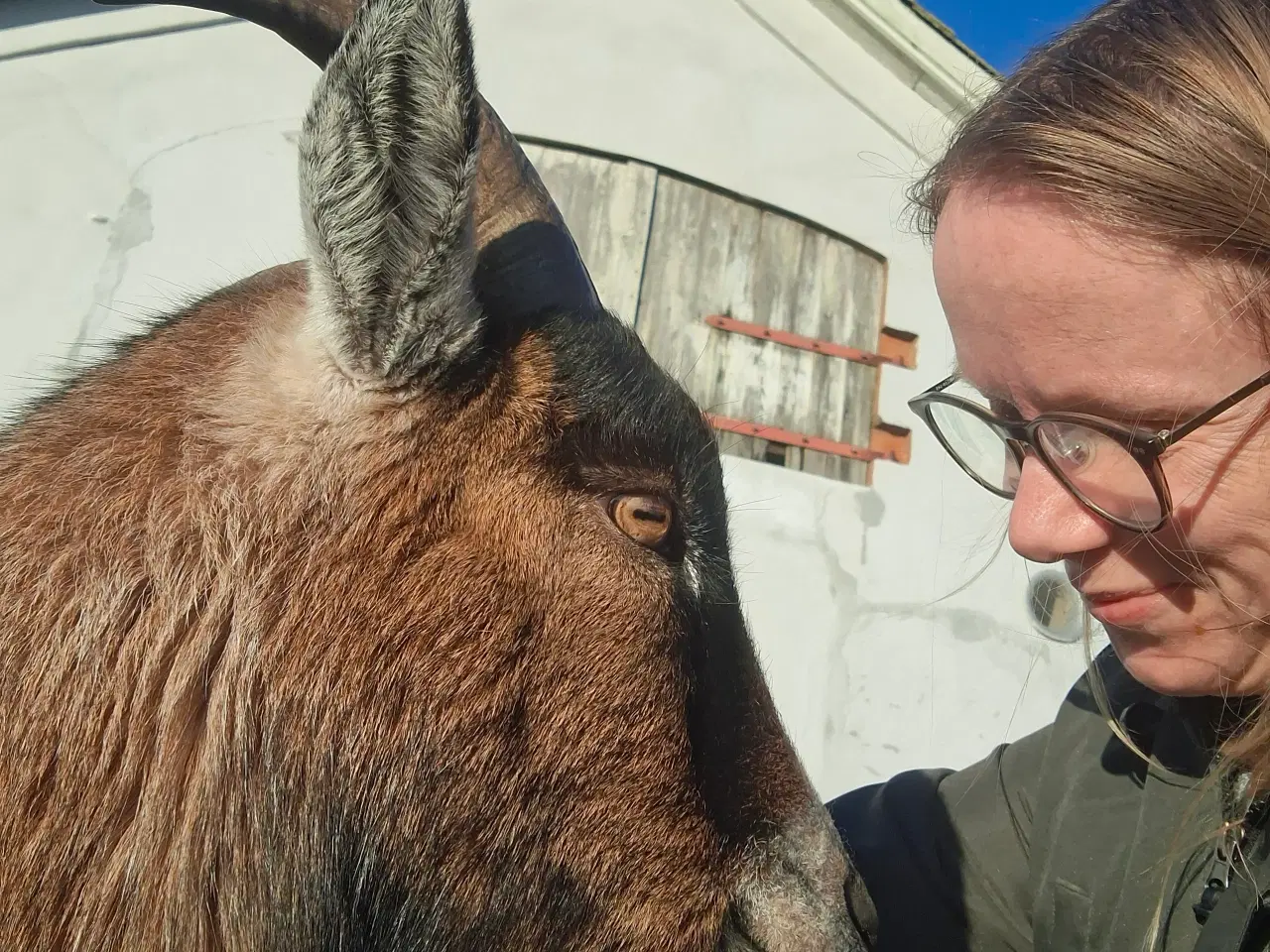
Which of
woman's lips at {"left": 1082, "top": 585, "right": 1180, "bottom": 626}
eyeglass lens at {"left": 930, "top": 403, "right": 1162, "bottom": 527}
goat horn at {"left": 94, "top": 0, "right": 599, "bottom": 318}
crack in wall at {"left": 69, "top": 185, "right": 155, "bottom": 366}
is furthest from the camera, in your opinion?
crack in wall at {"left": 69, "top": 185, "right": 155, "bottom": 366}

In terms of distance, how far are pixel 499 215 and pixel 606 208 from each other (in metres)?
4.20

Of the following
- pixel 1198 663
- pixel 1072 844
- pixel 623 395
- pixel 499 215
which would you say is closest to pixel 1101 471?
pixel 1198 663

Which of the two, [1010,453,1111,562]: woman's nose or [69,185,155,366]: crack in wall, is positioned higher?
[69,185,155,366]: crack in wall

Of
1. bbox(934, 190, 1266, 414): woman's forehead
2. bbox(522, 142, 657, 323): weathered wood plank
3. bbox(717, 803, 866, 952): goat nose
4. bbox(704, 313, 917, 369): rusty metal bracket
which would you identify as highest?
bbox(522, 142, 657, 323): weathered wood plank

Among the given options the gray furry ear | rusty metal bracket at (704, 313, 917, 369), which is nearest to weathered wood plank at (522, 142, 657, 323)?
rusty metal bracket at (704, 313, 917, 369)

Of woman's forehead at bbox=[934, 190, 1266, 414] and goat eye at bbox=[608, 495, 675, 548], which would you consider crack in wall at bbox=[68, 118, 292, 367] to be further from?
woman's forehead at bbox=[934, 190, 1266, 414]

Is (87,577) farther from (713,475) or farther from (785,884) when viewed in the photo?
(785,884)

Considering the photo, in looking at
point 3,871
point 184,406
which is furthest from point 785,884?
point 184,406

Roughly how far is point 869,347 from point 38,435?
17.9 ft

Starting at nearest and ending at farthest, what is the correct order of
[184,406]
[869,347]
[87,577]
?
[87,577]
[184,406]
[869,347]

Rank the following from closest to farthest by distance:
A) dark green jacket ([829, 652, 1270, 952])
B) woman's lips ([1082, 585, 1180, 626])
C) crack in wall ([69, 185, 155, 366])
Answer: woman's lips ([1082, 585, 1180, 626]), dark green jacket ([829, 652, 1270, 952]), crack in wall ([69, 185, 155, 366])

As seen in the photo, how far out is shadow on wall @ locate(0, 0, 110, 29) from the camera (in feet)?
20.2

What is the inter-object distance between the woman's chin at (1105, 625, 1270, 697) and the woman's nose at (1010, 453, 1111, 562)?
0.25 m

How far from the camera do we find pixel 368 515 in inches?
76.5
